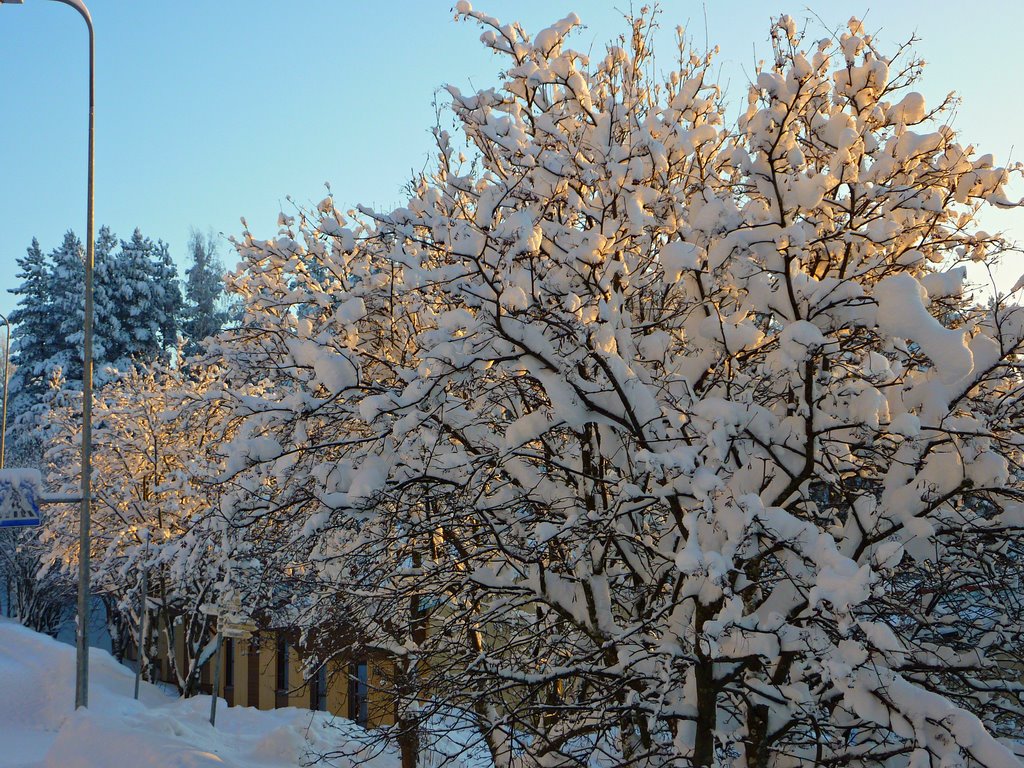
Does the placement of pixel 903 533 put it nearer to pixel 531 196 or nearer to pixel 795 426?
pixel 795 426

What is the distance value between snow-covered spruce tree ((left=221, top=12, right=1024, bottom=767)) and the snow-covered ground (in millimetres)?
2228

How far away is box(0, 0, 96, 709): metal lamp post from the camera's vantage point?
1230cm

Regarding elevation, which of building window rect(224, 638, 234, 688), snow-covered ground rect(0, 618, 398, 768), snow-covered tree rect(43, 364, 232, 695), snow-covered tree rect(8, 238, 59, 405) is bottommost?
building window rect(224, 638, 234, 688)

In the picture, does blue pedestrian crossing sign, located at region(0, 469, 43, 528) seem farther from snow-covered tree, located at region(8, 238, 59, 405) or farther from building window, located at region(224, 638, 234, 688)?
snow-covered tree, located at region(8, 238, 59, 405)

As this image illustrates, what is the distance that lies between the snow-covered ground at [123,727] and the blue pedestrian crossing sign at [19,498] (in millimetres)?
2670

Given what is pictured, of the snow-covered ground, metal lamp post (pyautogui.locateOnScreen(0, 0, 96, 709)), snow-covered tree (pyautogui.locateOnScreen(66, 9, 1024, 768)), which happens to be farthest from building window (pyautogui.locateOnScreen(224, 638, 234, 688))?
snow-covered tree (pyautogui.locateOnScreen(66, 9, 1024, 768))

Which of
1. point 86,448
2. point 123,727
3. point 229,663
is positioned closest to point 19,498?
point 86,448

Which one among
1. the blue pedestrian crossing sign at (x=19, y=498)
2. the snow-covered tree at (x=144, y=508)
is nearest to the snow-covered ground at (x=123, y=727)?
the snow-covered tree at (x=144, y=508)

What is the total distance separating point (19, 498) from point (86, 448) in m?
1.08

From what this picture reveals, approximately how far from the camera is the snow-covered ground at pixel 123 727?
10.1 metres

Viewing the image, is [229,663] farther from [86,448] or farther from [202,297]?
[202,297]

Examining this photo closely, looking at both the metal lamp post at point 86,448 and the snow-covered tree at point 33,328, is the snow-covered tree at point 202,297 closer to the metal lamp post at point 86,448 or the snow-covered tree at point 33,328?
the snow-covered tree at point 33,328

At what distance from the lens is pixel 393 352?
1023 centimetres

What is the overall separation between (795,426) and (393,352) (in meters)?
5.59
